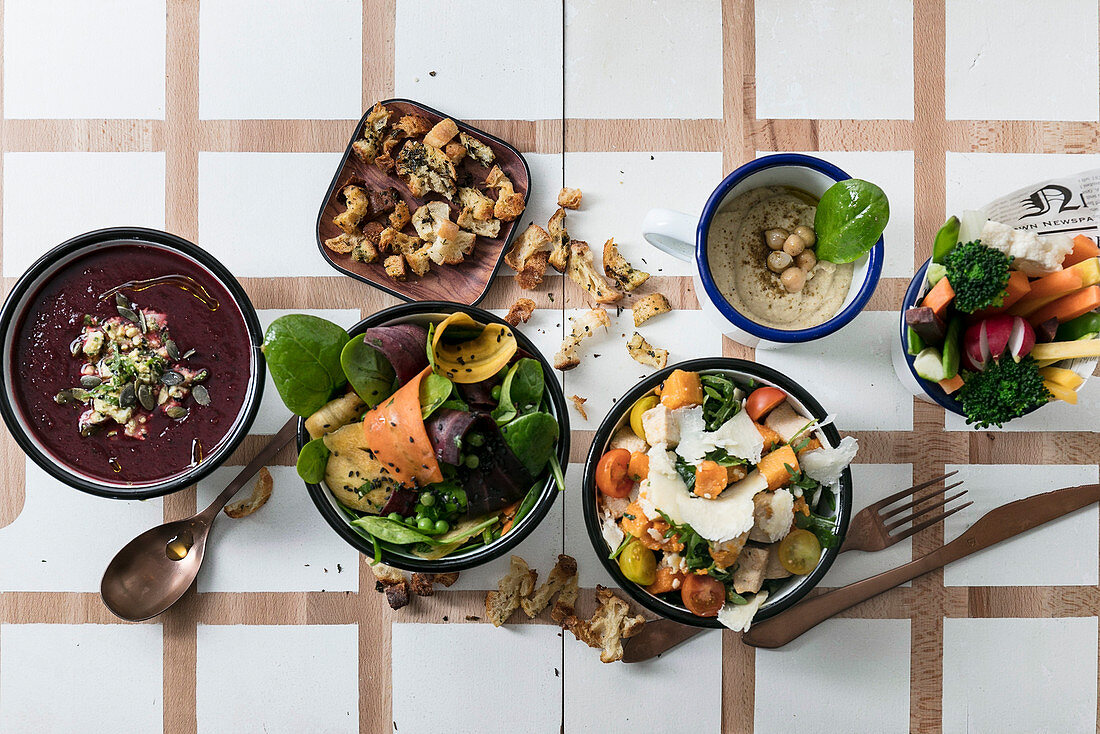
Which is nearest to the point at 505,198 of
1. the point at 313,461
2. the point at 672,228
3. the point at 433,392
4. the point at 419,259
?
the point at 419,259

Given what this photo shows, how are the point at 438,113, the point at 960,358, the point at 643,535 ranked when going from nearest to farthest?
the point at 643,535, the point at 960,358, the point at 438,113

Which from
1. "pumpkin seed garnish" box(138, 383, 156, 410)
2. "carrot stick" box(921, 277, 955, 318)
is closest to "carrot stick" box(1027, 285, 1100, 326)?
"carrot stick" box(921, 277, 955, 318)

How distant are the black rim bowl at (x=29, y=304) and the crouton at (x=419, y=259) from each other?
247 millimetres

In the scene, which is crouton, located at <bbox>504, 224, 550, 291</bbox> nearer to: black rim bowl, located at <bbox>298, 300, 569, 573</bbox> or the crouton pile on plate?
the crouton pile on plate

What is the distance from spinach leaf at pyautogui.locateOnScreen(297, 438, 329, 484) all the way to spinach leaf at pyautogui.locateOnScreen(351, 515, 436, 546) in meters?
0.08

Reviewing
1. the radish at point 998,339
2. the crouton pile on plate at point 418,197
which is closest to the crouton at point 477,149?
the crouton pile on plate at point 418,197

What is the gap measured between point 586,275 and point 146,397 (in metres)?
0.69

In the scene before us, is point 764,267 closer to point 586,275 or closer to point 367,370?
point 586,275

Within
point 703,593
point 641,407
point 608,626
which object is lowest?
point 608,626

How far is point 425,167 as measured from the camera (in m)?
1.15

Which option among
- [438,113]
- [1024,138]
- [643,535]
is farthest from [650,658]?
[1024,138]

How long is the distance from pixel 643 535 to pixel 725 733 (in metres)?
A: 0.49

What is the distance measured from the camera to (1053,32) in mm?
1225

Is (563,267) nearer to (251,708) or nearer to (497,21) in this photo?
(497,21)
